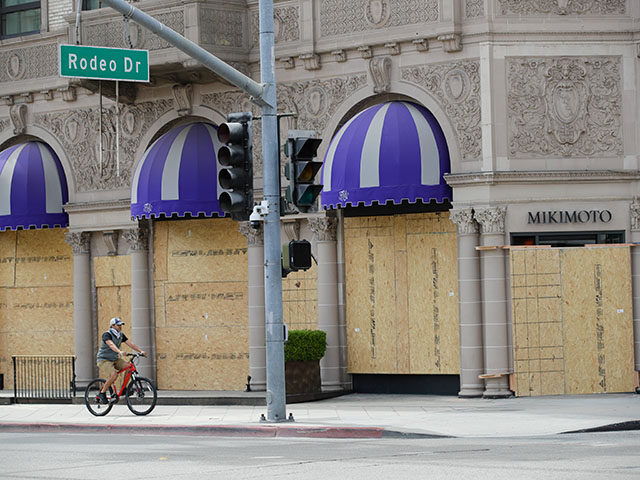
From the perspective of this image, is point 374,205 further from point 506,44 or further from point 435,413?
point 435,413

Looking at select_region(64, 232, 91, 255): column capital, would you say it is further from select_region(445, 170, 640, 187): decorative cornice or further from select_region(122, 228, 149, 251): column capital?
select_region(445, 170, 640, 187): decorative cornice

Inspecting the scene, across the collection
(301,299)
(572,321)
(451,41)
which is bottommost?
(572,321)

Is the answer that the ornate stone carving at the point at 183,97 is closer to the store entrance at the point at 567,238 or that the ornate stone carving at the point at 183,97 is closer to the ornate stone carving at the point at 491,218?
the ornate stone carving at the point at 491,218

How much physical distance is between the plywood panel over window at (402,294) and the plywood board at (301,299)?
76cm

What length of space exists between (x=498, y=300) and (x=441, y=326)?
1709 millimetres

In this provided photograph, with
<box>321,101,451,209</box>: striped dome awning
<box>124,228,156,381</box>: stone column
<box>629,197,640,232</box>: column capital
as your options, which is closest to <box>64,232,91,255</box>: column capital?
<box>124,228,156,381</box>: stone column

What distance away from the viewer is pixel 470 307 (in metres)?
24.5

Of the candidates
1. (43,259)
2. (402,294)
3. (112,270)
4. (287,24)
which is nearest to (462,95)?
(402,294)

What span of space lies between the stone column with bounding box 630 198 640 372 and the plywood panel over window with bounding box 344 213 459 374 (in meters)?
3.48

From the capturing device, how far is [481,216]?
24.2m

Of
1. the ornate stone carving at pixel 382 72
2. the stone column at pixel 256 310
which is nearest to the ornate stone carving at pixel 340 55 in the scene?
the ornate stone carving at pixel 382 72

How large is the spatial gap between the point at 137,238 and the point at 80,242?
5.87 feet

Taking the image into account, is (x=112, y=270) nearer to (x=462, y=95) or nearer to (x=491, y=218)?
(x=462, y=95)

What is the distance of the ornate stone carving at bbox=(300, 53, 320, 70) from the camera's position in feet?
86.8
